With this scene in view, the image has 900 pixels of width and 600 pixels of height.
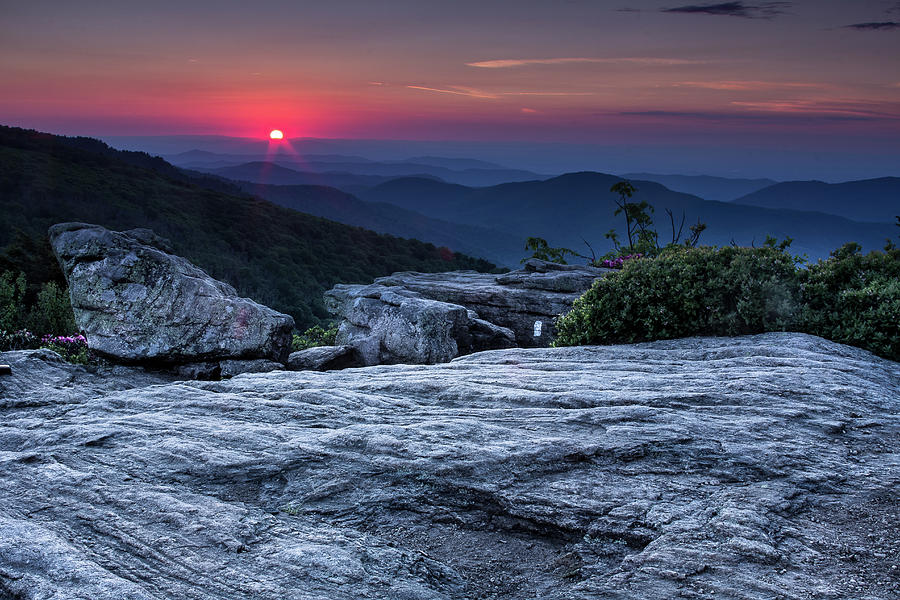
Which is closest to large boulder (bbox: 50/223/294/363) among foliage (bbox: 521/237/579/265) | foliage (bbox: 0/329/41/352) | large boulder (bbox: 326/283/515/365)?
large boulder (bbox: 326/283/515/365)

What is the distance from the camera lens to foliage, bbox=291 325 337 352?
780 inches

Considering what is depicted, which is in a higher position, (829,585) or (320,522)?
(829,585)

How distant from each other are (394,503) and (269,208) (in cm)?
8665

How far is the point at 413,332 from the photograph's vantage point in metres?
15.6

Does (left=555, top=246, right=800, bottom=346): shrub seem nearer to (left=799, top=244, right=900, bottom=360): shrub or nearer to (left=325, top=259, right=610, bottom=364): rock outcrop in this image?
(left=799, top=244, right=900, bottom=360): shrub

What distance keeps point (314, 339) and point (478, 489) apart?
53.6 feet

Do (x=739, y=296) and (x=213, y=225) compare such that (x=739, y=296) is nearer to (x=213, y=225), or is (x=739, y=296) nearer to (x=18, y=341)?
(x=18, y=341)

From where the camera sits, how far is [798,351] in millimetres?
9922

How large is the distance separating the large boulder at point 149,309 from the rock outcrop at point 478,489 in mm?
4347

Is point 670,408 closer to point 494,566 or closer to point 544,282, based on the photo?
point 494,566

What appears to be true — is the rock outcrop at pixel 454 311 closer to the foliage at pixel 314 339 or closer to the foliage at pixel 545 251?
the foliage at pixel 314 339

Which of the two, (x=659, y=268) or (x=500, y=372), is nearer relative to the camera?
(x=500, y=372)

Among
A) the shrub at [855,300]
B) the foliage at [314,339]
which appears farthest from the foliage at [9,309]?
the shrub at [855,300]

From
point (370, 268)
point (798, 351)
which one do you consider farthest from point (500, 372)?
point (370, 268)
